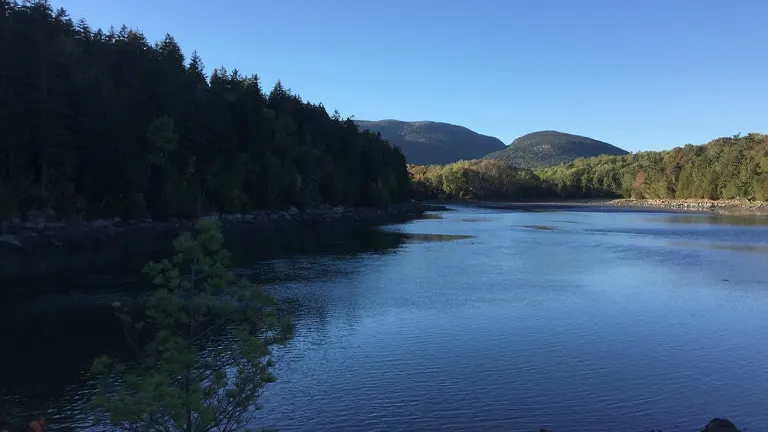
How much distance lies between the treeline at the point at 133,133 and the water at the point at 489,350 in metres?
28.8

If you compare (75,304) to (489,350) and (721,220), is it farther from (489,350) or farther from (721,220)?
(721,220)

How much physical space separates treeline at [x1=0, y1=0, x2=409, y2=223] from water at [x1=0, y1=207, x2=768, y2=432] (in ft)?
94.4

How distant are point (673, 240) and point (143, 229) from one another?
60812 millimetres

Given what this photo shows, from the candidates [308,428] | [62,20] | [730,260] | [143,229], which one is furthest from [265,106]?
[308,428]

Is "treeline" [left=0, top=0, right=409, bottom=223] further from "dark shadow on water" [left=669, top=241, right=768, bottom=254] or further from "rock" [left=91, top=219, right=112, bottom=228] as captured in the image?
"dark shadow on water" [left=669, top=241, right=768, bottom=254]

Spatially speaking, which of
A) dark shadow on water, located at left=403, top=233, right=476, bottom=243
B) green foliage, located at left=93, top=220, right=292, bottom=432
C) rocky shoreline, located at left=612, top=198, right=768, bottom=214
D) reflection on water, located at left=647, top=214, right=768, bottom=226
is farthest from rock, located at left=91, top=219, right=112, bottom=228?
rocky shoreline, located at left=612, top=198, right=768, bottom=214

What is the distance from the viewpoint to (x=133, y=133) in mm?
67625

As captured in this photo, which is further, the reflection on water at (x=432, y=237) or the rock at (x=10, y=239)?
the reflection on water at (x=432, y=237)

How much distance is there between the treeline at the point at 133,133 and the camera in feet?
185

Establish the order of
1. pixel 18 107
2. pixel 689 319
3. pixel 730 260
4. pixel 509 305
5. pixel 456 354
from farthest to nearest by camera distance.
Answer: pixel 18 107, pixel 730 260, pixel 509 305, pixel 689 319, pixel 456 354

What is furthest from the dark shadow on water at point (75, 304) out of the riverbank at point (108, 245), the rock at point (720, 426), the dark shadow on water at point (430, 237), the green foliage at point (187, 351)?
the rock at point (720, 426)

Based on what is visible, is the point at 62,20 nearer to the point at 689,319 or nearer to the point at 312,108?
the point at 312,108

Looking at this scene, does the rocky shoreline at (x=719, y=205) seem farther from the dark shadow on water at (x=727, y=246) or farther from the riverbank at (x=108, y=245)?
the riverbank at (x=108, y=245)

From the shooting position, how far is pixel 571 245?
62438 millimetres
